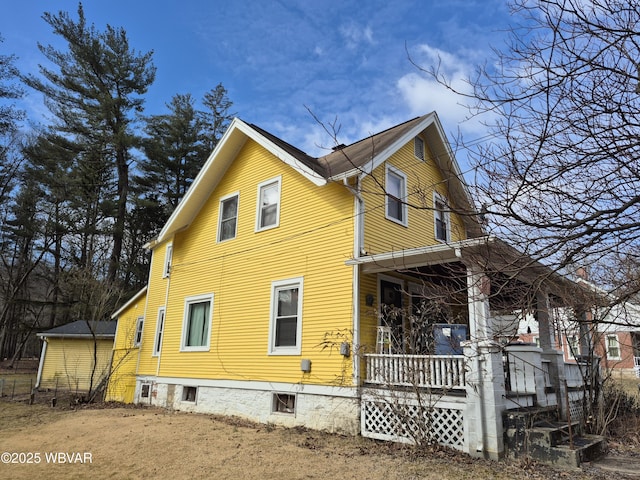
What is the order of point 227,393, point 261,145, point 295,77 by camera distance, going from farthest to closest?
point 261,145
point 227,393
point 295,77

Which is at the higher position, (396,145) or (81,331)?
(396,145)

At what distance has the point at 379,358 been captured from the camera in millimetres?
8188

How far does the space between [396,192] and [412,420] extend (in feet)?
19.0

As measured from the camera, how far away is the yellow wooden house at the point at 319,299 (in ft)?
23.2

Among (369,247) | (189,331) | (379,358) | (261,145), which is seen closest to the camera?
(379,358)

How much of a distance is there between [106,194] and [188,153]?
19.8ft

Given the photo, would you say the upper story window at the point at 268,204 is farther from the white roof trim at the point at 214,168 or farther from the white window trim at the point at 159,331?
Result: the white window trim at the point at 159,331

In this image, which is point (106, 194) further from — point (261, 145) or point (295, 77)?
point (295, 77)

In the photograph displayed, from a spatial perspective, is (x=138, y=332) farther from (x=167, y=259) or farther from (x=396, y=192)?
(x=396, y=192)

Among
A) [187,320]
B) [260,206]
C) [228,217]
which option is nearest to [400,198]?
[260,206]

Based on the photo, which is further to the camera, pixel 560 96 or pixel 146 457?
pixel 146 457

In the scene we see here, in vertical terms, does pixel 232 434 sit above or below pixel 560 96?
below

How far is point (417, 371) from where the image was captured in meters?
7.38

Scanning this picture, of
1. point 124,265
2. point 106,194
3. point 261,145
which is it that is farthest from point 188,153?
point 261,145
